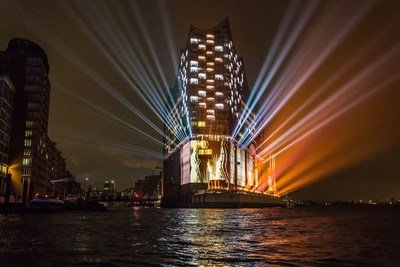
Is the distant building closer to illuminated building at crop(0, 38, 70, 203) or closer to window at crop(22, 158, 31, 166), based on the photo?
illuminated building at crop(0, 38, 70, 203)

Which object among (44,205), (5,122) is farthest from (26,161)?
(44,205)

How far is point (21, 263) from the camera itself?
20750 mm

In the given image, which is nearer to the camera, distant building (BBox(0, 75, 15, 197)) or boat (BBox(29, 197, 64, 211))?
boat (BBox(29, 197, 64, 211))

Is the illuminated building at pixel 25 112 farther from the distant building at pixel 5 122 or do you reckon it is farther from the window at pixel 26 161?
the distant building at pixel 5 122

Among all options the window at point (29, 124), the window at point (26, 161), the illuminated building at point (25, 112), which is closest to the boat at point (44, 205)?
the illuminated building at point (25, 112)

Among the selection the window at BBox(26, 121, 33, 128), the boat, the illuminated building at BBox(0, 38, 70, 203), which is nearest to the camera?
the boat

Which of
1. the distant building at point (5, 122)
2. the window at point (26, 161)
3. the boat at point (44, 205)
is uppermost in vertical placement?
the distant building at point (5, 122)

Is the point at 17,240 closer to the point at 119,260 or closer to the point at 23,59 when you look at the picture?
the point at 119,260

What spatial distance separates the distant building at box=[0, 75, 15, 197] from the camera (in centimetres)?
13888

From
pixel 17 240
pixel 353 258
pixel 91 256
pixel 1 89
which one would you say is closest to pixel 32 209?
pixel 1 89

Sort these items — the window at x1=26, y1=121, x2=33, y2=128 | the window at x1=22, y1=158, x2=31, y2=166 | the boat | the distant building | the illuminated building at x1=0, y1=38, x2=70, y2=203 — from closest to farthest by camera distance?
1. the boat
2. the distant building
3. the illuminated building at x1=0, y1=38, x2=70, y2=203
4. the window at x1=22, y1=158, x2=31, y2=166
5. the window at x1=26, y1=121, x2=33, y2=128

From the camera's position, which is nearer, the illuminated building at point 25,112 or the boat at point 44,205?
the boat at point 44,205

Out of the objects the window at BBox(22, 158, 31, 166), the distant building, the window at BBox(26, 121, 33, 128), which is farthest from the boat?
the window at BBox(26, 121, 33, 128)

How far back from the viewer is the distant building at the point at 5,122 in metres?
139
